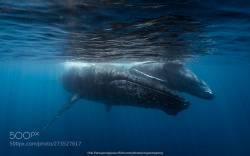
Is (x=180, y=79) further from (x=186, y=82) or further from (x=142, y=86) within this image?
(x=142, y=86)

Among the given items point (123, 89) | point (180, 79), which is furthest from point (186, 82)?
point (123, 89)

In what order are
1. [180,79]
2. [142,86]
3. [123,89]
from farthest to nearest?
[180,79]
[123,89]
[142,86]

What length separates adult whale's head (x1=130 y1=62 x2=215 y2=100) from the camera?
27.2ft

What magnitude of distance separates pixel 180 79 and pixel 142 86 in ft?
7.53

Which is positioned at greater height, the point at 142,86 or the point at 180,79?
the point at 180,79

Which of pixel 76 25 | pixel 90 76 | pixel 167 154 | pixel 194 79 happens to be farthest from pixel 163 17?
pixel 167 154

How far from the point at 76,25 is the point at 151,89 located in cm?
536

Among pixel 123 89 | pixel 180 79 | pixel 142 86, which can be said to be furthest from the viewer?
pixel 180 79

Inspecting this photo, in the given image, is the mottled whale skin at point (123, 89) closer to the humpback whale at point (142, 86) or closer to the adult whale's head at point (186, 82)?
the humpback whale at point (142, 86)

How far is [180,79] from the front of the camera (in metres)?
9.12

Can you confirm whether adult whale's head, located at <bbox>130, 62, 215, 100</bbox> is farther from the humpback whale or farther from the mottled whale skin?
the mottled whale skin

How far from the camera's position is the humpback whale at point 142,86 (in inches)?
301

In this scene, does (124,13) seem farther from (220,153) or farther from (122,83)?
(220,153)

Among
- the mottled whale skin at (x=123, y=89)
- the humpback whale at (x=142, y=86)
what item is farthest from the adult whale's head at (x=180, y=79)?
the mottled whale skin at (x=123, y=89)
